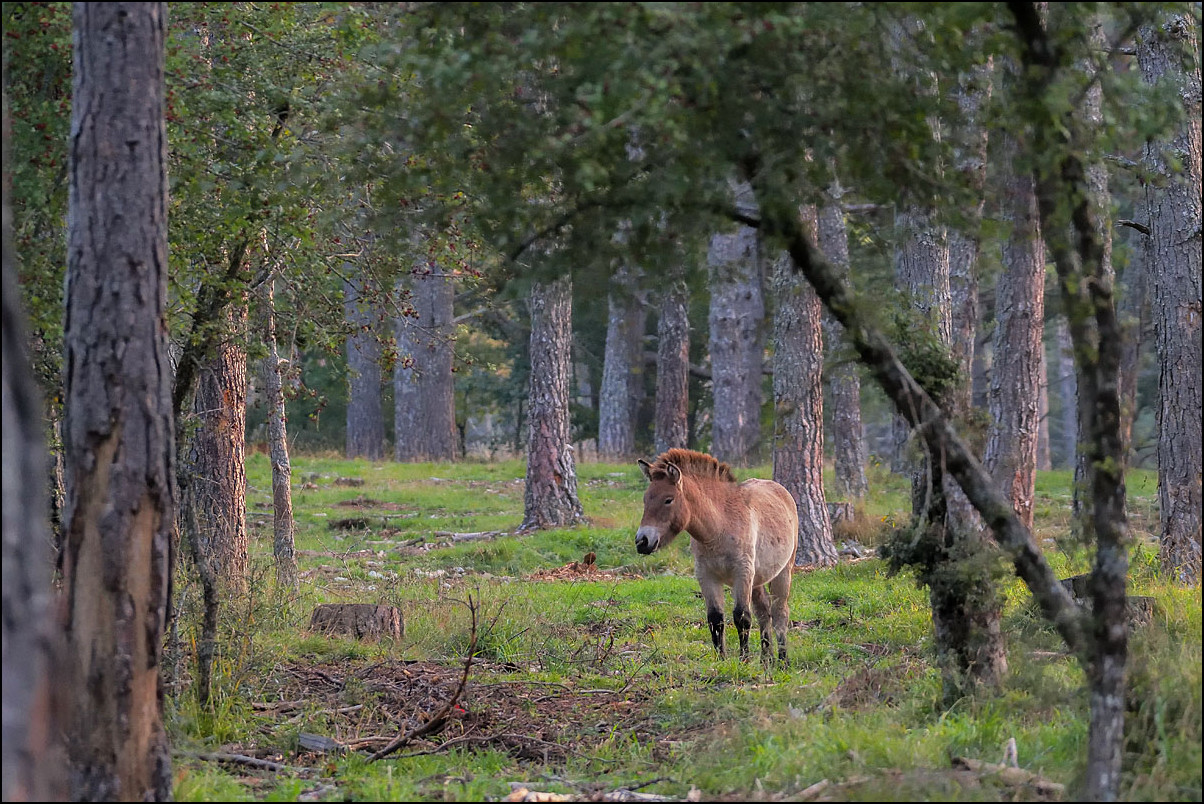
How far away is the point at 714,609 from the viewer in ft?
35.2

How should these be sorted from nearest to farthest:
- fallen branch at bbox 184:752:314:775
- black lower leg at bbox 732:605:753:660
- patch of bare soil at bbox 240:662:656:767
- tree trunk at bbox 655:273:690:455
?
fallen branch at bbox 184:752:314:775, patch of bare soil at bbox 240:662:656:767, black lower leg at bbox 732:605:753:660, tree trunk at bbox 655:273:690:455

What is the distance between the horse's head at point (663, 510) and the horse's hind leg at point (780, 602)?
147cm

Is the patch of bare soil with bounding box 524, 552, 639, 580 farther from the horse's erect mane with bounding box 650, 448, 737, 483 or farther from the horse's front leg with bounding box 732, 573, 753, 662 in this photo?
the horse's front leg with bounding box 732, 573, 753, 662

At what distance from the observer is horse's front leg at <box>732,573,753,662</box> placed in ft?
34.9

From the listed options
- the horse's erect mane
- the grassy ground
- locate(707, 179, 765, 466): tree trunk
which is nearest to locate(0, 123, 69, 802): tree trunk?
the grassy ground

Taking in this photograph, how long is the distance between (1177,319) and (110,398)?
33.5ft

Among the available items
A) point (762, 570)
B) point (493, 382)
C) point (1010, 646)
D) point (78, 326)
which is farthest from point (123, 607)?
point (493, 382)

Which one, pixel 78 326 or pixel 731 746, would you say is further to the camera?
pixel 731 746

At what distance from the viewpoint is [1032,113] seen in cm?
579

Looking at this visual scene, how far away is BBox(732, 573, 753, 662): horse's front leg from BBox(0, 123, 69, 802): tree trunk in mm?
7275

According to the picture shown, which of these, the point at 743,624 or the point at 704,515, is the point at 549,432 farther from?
the point at 743,624

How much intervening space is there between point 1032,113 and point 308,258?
18.6ft

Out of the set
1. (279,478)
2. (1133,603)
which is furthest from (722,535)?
(279,478)

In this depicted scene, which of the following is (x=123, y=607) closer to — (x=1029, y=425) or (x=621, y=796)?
(x=621, y=796)
